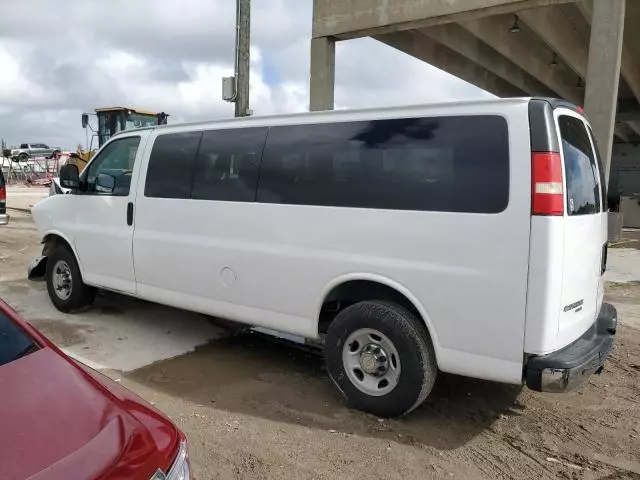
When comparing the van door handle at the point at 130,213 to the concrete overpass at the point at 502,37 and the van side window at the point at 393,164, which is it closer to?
the van side window at the point at 393,164

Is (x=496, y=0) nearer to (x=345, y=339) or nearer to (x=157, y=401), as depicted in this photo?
(x=345, y=339)

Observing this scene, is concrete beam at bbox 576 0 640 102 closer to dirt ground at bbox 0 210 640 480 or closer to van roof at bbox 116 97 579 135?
dirt ground at bbox 0 210 640 480

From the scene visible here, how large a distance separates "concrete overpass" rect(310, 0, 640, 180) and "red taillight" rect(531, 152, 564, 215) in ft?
25.3

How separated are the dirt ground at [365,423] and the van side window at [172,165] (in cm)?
147

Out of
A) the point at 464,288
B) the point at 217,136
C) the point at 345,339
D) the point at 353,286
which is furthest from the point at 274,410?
the point at 217,136

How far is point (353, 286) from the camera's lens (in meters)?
3.83

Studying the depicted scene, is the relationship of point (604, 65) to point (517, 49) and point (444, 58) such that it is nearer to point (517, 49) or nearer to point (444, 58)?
point (517, 49)

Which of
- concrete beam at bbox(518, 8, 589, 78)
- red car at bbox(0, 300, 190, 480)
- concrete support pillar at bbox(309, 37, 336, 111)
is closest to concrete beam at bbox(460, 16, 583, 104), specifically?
concrete beam at bbox(518, 8, 589, 78)

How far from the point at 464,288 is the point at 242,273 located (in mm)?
1812

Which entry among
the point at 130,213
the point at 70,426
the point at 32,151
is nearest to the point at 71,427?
the point at 70,426

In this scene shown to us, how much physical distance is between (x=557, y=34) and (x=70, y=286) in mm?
12951

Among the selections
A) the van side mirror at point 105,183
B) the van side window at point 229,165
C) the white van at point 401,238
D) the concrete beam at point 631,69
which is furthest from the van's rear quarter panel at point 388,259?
the concrete beam at point 631,69

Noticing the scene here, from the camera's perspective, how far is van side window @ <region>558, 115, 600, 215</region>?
323cm

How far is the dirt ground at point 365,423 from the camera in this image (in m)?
3.15
